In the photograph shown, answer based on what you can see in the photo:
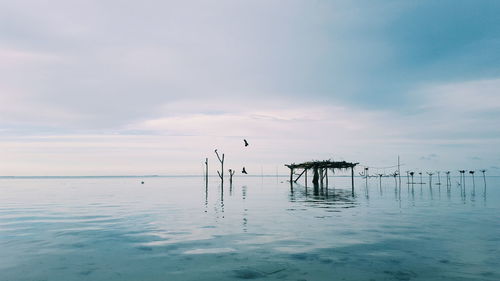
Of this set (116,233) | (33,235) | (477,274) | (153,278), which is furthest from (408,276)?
(33,235)

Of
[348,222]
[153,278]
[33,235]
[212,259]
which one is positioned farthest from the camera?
[348,222]

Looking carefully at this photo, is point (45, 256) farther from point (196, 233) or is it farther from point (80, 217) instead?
point (80, 217)

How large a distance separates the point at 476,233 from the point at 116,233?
1721cm

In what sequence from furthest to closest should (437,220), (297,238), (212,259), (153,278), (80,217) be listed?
1. (80,217)
2. (437,220)
3. (297,238)
4. (212,259)
5. (153,278)

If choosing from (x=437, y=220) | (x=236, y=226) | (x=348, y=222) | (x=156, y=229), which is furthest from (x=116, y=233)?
(x=437, y=220)

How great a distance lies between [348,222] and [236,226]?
653 cm

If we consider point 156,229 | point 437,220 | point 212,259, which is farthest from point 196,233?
point 437,220

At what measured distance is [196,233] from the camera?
16.0 m

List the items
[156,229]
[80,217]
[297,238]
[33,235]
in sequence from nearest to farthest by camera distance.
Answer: [297,238] < [33,235] < [156,229] < [80,217]

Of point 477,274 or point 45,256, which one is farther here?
point 45,256

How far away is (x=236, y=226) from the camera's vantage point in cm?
1802

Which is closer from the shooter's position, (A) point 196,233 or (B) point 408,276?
(B) point 408,276

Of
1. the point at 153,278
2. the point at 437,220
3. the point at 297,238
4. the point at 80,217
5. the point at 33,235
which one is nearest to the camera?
the point at 153,278

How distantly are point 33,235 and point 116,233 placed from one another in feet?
12.4
